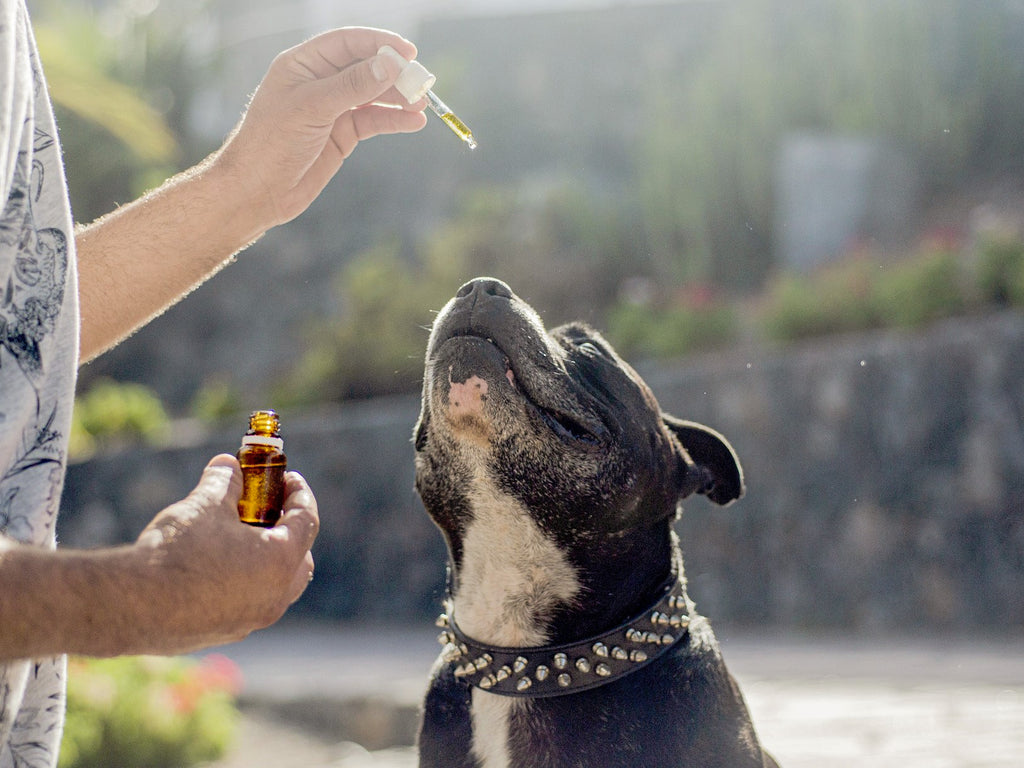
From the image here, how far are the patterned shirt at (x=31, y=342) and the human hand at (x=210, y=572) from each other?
0.29 m

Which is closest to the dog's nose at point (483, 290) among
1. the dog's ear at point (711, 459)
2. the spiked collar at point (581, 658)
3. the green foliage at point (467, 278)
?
the dog's ear at point (711, 459)

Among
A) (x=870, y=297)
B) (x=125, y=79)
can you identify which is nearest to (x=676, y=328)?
(x=870, y=297)

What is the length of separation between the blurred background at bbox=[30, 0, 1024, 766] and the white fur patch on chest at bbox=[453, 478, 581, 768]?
3.05 meters

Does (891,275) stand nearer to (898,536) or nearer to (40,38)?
(898,536)

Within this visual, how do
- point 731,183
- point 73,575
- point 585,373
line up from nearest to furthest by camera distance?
point 73,575
point 585,373
point 731,183

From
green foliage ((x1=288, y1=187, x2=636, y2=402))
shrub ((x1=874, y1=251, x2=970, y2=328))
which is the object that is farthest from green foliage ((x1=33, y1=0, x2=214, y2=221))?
shrub ((x1=874, y1=251, x2=970, y2=328))

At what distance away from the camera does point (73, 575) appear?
1.22 meters

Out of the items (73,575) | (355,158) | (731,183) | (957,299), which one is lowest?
(73,575)

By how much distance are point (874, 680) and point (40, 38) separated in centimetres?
860

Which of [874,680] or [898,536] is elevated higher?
[898,536]

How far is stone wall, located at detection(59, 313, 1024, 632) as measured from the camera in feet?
25.7

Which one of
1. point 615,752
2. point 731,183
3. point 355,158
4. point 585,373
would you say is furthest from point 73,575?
point 355,158

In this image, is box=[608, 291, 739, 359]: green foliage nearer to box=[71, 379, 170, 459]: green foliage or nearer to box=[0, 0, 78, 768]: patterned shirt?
box=[71, 379, 170, 459]: green foliage

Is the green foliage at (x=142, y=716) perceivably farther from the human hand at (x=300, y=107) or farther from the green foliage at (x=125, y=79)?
the green foliage at (x=125, y=79)
